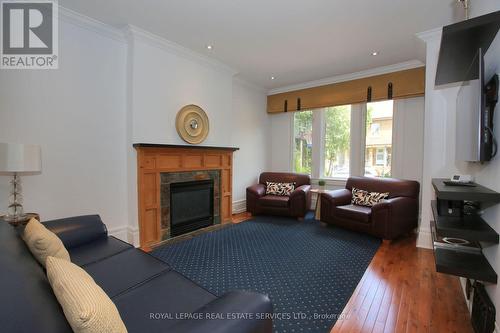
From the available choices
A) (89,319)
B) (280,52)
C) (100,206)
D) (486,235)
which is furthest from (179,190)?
(486,235)

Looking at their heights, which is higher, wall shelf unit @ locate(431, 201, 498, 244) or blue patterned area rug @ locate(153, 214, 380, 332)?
wall shelf unit @ locate(431, 201, 498, 244)

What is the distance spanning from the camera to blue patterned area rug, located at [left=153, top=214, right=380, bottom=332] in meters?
1.87

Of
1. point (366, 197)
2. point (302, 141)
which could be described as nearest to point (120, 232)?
point (366, 197)

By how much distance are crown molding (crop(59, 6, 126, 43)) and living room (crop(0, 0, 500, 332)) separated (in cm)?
2

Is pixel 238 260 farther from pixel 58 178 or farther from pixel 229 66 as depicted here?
pixel 229 66

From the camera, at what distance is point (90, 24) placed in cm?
271

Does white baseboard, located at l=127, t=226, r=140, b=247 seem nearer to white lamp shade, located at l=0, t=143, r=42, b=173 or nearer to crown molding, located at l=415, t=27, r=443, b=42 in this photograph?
white lamp shade, located at l=0, t=143, r=42, b=173

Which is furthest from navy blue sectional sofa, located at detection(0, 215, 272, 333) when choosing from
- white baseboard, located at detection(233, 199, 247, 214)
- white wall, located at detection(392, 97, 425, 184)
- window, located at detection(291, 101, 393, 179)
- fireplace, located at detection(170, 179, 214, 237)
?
Answer: window, located at detection(291, 101, 393, 179)

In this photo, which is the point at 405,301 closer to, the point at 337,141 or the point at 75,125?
the point at 337,141

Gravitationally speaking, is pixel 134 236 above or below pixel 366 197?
below

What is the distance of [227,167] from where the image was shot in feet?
13.9

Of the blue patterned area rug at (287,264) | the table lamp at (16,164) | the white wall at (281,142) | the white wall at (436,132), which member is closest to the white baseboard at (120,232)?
the blue patterned area rug at (287,264)

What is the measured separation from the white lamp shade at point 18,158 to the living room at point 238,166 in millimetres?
12

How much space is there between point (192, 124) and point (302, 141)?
2.74 meters
